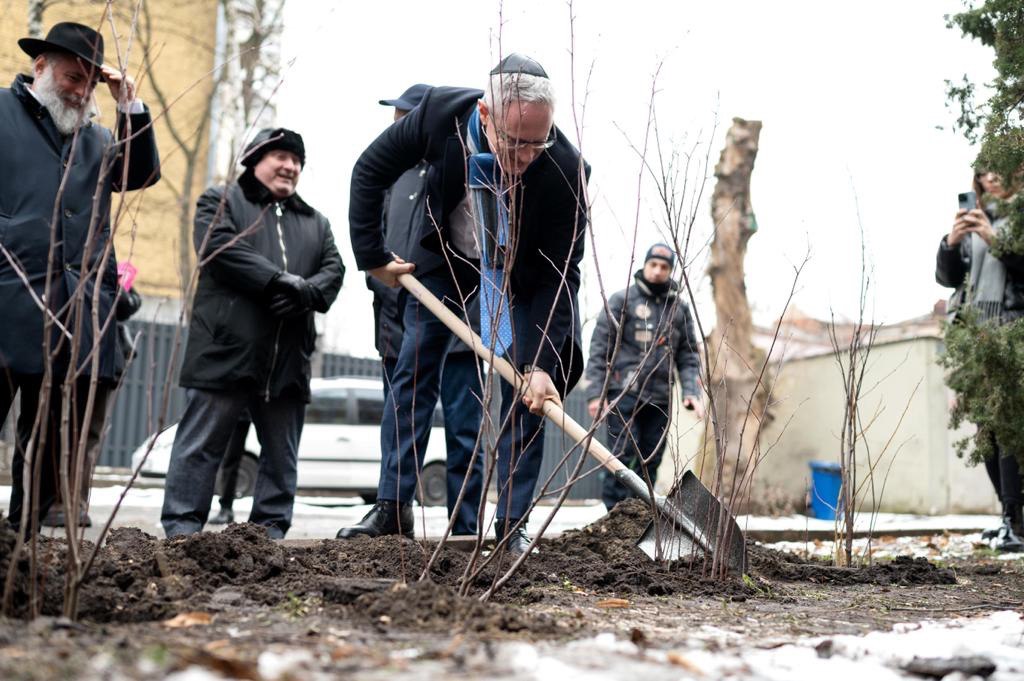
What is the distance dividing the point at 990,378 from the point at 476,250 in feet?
7.29

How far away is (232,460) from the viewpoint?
779cm

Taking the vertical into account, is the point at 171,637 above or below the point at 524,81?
below

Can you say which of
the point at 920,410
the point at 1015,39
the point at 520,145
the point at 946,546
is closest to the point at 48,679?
the point at 520,145

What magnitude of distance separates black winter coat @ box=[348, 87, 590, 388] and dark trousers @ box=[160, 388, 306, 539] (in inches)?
40.5

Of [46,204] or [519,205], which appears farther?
[46,204]

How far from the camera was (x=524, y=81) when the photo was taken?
349 cm

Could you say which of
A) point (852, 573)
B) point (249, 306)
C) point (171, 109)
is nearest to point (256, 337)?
point (249, 306)

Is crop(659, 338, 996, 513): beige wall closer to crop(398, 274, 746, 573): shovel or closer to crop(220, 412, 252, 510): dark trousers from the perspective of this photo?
crop(220, 412, 252, 510): dark trousers

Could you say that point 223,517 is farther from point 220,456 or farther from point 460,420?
point 460,420

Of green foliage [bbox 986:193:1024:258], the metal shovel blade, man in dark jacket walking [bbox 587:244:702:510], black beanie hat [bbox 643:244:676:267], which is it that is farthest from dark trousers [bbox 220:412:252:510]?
green foliage [bbox 986:193:1024:258]

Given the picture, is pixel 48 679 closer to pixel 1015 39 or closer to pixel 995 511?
pixel 1015 39

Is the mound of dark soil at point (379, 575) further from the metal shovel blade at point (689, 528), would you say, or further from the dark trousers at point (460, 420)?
the dark trousers at point (460, 420)

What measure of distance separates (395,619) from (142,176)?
2.71 m

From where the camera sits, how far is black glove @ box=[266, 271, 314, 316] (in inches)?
188
